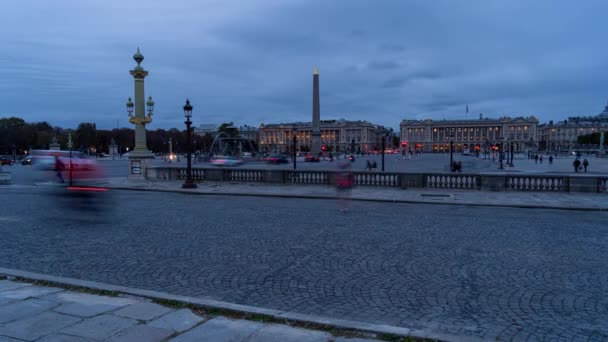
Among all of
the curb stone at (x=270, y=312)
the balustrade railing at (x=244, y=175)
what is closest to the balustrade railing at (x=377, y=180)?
the balustrade railing at (x=244, y=175)

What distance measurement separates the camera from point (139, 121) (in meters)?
31.4

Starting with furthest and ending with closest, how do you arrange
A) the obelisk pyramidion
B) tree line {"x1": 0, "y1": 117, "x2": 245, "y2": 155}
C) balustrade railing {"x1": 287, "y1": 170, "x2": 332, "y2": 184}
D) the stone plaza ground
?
tree line {"x1": 0, "y1": 117, "x2": 245, "y2": 155} < the obelisk pyramidion < balustrade railing {"x1": 287, "y1": 170, "x2": 332, "y2": 184} < the stone plaza ground

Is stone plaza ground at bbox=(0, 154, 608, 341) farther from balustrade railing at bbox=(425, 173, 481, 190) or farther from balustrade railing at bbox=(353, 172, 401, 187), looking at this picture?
balustrade railing at bbox=(353, 172, 401, 187)

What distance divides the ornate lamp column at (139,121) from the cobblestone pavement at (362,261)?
54.9ft

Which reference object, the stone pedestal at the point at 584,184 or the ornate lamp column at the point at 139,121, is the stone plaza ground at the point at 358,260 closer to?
the stone pedestal at the point at 584,184

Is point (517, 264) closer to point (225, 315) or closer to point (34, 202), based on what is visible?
point (225, 315)

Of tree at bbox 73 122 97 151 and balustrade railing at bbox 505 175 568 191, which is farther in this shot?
tree at bbox 73 122 97 151

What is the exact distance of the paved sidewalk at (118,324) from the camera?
500 centimetres

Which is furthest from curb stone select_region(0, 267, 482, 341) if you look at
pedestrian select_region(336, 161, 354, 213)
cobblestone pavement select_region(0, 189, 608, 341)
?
pedestrian select_region(336, 161, 354, 213)

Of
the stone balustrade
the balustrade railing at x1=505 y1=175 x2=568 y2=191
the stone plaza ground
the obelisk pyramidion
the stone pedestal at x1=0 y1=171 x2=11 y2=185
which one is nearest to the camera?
the stone plaza ground

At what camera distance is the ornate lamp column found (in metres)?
31.3

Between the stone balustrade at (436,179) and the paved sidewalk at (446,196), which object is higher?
the stone balustrade at (436,179)

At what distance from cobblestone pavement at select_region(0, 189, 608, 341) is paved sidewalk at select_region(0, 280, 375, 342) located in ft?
2.86

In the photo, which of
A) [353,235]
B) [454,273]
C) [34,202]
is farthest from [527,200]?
[34,202]
